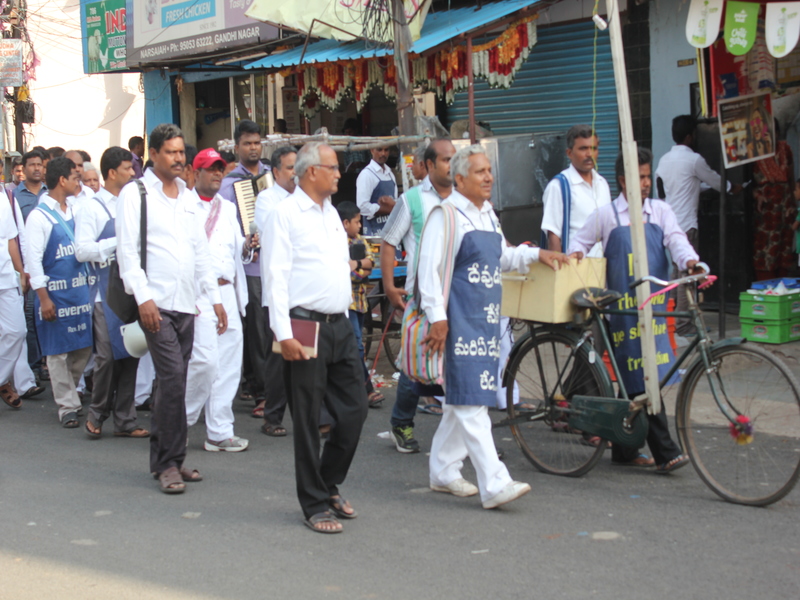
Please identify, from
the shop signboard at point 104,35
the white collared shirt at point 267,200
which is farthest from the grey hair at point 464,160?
the shop signboard at point 104,35

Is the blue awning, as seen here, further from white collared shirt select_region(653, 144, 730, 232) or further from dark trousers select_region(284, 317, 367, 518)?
dark trousers select_region(284, 317, 367, 518)

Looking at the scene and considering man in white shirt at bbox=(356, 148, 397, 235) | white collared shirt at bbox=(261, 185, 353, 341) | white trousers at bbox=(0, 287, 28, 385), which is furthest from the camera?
man in white shirt at bbox=(356, 148, 397, 235)

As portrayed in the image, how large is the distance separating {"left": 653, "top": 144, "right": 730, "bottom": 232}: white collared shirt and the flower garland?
6.04ft

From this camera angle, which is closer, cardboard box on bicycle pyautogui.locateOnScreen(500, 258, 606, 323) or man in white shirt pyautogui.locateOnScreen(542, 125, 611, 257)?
cardboard box on bicycle pyautogui.locateOnScreen(500, 258, 606, 323)

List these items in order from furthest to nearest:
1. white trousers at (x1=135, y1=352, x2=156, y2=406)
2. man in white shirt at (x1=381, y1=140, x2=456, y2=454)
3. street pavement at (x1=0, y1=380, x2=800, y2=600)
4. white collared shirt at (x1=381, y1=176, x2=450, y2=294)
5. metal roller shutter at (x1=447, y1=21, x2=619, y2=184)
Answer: metal roller shutter at (x1=447, y1=21, x2=619, y2=184) → white trousers at (x1=135, y1=352, x2=156, y2=406) → white collared shirt at (x1=381, y1=176, x2=450, y2=294) → man in white shirt at (x1=381, y1=140, x2=456, y2=454) → street pavement at (x1=0, y1=380, x2=800, y2=600)

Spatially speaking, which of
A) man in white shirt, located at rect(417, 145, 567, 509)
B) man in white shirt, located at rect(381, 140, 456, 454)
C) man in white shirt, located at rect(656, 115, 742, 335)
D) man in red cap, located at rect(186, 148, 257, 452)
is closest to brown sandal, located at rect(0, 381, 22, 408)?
man in red cap, located at rect(186, 148, 257, 452)

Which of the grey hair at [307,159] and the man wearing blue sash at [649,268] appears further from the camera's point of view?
the man wearing blue sash at [649,268]

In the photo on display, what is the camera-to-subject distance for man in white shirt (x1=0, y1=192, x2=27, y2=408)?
790 centimetres

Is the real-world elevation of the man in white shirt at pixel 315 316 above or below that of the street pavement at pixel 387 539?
above

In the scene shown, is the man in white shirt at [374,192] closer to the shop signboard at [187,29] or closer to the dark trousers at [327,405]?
the shop signboard at [187,29]

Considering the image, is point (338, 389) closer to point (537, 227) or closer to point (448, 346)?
point (448, 346)

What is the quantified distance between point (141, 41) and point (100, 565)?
1365cm

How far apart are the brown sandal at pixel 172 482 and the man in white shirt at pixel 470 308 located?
1610 millimetres

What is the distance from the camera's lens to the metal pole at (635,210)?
495 centimetres
